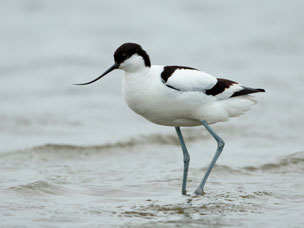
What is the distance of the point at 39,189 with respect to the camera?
8.61 metres

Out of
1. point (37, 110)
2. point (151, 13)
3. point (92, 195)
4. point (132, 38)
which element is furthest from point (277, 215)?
point (151, 13)

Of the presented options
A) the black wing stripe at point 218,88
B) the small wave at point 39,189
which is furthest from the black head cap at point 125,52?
the small wave at point 39,189

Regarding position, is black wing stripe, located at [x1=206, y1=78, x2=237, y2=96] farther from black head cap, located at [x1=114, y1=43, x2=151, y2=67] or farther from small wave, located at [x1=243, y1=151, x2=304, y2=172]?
small wave, located at [x1=243, y1=151, x2=304, y2=172]

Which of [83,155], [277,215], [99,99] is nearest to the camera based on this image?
[277,215]

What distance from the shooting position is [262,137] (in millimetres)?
13258

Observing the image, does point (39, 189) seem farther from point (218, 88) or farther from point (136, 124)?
point (136, 124)

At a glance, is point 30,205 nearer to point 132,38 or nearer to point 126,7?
point 132,38

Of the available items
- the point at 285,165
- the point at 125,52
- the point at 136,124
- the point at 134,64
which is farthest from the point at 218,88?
the point at 136,124

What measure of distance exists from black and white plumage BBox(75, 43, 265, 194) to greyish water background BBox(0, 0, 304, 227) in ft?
3.70

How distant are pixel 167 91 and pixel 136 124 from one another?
6871 mm

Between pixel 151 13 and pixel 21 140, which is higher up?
pixel 151 13

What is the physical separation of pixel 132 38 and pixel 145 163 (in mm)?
11509

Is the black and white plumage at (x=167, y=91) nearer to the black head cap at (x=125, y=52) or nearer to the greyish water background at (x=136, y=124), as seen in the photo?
the black head cap at (x=125, y=52)

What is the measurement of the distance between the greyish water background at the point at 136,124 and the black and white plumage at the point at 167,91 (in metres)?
1.13
